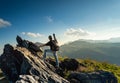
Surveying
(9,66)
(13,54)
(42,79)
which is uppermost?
(13,54)

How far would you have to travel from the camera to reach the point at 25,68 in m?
17.4

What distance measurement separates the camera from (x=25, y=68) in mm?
17391

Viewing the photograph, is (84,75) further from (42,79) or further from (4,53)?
(4,53)

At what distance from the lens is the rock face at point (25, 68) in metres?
15.6

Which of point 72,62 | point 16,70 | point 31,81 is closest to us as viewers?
point 31,81

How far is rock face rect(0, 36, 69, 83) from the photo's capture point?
15.6 meters

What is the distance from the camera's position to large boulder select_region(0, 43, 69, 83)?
15620 millimetres

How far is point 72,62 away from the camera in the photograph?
75.8 ft

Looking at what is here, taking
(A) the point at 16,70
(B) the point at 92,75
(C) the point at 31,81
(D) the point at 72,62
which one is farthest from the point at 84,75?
(A) the point at 16,70

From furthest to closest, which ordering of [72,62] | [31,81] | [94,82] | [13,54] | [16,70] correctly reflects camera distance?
[72,62]
[13,54]
[16,70]
[94,82]
[31,81]

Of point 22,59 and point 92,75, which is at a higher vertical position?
point 22,59

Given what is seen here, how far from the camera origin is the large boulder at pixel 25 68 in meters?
15.6

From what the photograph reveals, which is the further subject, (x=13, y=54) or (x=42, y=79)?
(x=13, y=54)

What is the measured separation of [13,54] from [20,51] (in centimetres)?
127
